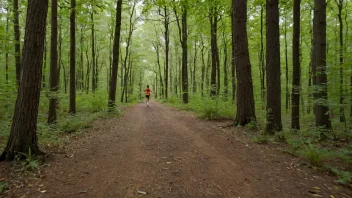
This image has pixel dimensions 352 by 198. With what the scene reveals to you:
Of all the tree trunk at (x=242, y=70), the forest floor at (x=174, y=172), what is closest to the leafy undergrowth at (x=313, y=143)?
the forest floor at (x=174, y=172)

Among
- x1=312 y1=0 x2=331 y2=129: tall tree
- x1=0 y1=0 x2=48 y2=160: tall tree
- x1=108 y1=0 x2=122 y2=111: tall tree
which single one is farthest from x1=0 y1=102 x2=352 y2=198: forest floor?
x1=108 y1=0 x2=122 y2=111: tall tree

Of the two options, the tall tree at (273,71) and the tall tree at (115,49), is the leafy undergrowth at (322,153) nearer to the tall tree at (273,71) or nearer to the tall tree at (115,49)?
the tall tree at (273,71)

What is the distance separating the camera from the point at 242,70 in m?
7.85

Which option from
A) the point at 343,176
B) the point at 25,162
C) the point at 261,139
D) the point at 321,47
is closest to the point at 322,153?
the point at 343,176

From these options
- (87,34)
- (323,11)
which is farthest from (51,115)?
(87,34)

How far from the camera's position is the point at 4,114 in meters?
8.61

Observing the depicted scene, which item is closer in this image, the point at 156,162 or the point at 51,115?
the point at 156,162

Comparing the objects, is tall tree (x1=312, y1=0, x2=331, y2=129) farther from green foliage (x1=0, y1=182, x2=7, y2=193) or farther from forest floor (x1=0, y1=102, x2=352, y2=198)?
green foliage (x1=0, y1=182, x2=7, y2=193)

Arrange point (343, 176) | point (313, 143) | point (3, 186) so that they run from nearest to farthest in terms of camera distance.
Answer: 1. point (3, 186)
2. point (343, 176)
3. point (313, 143)

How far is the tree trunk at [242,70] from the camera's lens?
766cm

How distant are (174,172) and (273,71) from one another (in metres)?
4.73

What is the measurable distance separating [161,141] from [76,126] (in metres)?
3.76

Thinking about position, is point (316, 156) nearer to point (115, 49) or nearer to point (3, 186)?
point (3, 186)

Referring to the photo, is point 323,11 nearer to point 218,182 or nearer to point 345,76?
point 345,76
